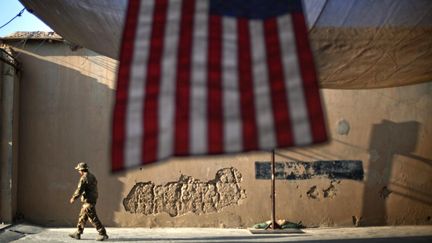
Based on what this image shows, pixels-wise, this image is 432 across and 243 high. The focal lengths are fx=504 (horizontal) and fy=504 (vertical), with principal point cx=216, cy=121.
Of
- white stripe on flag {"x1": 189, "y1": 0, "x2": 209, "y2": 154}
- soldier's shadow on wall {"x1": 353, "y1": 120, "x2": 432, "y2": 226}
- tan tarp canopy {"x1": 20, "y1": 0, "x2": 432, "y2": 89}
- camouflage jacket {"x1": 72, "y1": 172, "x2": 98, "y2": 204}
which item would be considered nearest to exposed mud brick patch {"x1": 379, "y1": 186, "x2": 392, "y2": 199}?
soldier's shadow on wall {"x1": 353, "y1": 120, "x2": 432, "y2": 226}

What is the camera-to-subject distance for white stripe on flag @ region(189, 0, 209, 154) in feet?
10.3

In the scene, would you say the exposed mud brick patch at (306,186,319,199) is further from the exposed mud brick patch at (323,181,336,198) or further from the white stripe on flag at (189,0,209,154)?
the white stripe on flag at (189,0,209,154)

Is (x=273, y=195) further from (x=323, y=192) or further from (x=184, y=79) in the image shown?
(x=184, y=79)

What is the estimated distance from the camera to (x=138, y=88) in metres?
3.29

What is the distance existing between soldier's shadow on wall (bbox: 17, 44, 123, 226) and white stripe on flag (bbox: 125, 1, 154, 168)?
8787 mm

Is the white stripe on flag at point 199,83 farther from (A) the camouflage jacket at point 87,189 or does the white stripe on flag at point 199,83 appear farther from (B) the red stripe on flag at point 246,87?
(A) the camouflage jacket at point 87,189

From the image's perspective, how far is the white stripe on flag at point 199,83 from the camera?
3.13 metres

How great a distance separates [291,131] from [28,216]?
1029 centimetres

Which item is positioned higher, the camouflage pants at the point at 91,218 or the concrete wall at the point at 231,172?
the concrete wall at the point at 231,172

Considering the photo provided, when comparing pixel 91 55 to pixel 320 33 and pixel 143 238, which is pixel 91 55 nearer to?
pixel 143 238

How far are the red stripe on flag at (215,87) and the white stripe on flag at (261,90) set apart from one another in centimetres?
23

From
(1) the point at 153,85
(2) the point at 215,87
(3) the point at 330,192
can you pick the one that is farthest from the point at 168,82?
(3) the point at 330,192

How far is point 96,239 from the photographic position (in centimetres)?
973

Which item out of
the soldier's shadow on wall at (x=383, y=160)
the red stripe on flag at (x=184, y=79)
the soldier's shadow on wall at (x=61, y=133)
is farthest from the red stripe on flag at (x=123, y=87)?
the soldier's shadow on wall at (x=383, y=160)
